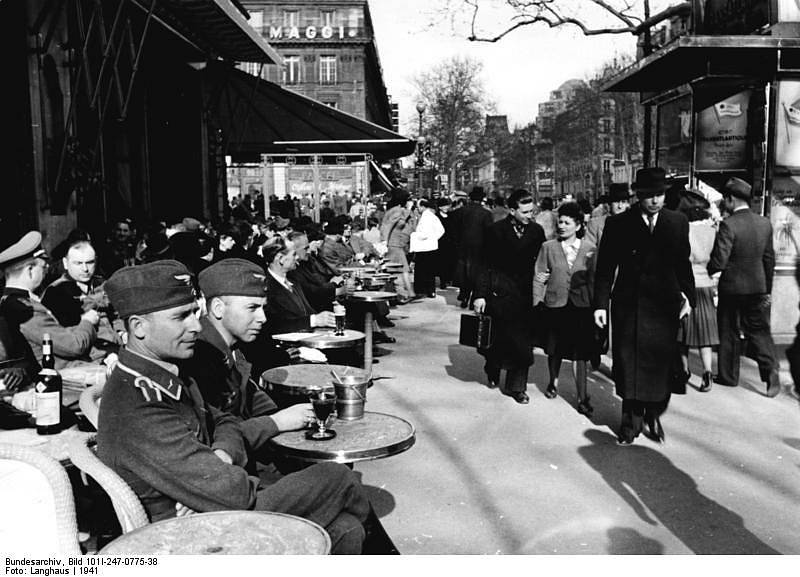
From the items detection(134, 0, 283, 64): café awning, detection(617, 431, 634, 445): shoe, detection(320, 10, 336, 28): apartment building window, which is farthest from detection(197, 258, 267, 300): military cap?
detection(320, 10, 336, 28): apartment building window

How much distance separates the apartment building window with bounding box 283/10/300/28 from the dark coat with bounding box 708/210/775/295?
7.49 metres

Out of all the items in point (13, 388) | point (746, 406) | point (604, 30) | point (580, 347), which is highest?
point (604, 30)

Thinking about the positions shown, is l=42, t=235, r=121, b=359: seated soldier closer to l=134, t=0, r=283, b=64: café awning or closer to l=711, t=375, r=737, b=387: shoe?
l=134, t=0, r=283, b=64: café awning

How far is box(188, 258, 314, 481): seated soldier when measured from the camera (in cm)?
350

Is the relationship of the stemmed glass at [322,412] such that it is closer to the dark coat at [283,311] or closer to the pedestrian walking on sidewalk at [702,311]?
the dark coat at [283,311]

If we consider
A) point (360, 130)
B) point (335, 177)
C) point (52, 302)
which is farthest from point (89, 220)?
point (335, 177)

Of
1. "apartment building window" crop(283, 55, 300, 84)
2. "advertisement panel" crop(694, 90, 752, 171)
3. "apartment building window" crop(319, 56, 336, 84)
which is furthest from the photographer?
"apartment building window" crop(319, 56, 336, 84)

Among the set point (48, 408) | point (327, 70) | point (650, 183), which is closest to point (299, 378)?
point (48, 408)

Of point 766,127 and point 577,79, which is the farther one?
point 577,79

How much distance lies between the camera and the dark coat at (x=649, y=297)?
19.1ft
